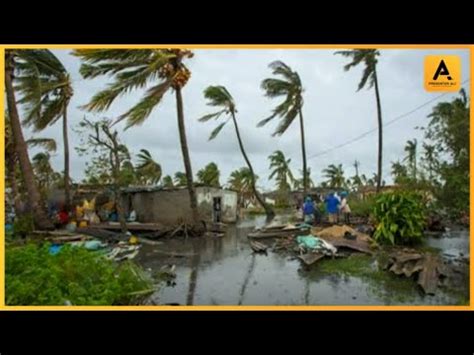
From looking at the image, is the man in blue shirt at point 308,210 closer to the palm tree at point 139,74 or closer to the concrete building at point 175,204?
the palm tree at point 139,74

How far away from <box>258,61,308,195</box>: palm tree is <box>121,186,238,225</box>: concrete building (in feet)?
9.75

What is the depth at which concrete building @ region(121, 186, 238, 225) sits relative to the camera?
21.2ft

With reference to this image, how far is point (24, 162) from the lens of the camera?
4.50 metres

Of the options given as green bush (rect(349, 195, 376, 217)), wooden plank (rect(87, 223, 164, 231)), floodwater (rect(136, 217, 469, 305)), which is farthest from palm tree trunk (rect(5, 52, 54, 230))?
green bush (rect(349, 195, 376, 217))

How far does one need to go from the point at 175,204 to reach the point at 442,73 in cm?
545

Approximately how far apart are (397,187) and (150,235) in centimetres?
351

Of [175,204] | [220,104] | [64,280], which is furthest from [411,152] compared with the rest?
[175,204]

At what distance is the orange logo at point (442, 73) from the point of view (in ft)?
10.1

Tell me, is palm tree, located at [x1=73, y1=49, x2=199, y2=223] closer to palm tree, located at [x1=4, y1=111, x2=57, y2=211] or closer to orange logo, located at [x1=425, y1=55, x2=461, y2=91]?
palm tree, located at [x1=4, y1=111, x2=57, y2=211]

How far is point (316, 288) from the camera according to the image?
3.66 metres

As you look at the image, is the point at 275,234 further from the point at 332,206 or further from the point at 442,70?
the point at 442,70

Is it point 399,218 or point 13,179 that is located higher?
point 13,179

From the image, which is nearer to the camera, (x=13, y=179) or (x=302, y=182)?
(x=13, y=179)

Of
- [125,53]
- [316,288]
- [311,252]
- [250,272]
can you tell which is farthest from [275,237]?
[125,53]
